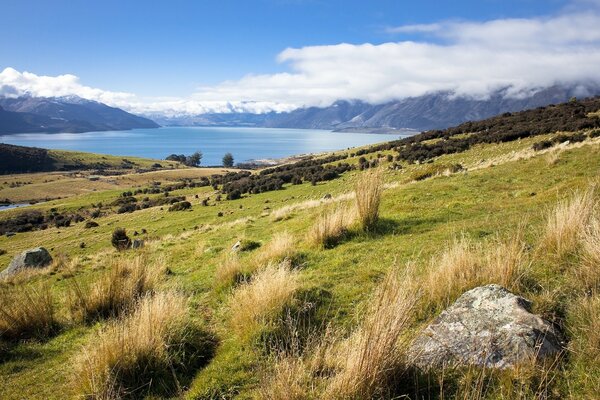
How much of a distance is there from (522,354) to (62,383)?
5451 mm

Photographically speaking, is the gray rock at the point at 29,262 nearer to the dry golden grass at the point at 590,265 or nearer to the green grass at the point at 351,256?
the green grass at the point at 351,256

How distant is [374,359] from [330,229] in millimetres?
6680

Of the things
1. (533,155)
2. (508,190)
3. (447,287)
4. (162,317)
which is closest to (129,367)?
(162,317)

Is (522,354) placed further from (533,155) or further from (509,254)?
(533,155)

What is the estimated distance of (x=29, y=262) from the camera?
676 inches

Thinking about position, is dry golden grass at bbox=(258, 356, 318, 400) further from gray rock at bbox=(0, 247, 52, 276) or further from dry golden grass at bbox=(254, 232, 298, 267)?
gray rock at bbox=(0, 247, 52, 276)

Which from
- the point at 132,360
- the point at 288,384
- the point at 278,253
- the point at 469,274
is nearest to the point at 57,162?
the point at 278,253

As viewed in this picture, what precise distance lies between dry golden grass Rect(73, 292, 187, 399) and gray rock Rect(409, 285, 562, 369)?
2897 millimetres

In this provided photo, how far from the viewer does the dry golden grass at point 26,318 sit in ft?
20.9

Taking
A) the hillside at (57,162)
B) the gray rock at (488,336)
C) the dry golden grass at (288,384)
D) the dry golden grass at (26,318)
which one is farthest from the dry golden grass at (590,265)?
the hillside at (57,162)

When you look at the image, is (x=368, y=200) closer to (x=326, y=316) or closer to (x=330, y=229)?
(x=330, y=229)

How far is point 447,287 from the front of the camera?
516cm

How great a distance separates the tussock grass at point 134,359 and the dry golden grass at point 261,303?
2.75ft

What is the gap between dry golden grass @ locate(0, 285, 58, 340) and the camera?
250 inches
